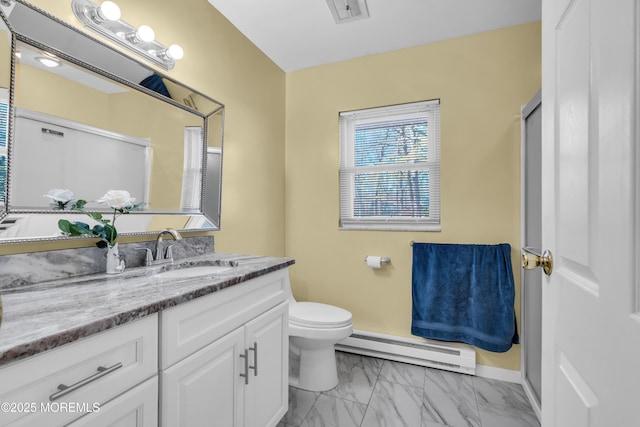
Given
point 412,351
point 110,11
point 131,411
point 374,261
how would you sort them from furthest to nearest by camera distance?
point 374,261 < point 412,351 < point 110,11 < point 131,411

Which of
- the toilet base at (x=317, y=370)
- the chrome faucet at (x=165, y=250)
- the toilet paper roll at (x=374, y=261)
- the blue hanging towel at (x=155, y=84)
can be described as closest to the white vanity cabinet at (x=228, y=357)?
the toilet base at (x=317, y=370)

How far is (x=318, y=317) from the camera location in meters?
1.89

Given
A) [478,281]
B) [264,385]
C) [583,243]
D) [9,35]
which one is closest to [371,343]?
[478,281]

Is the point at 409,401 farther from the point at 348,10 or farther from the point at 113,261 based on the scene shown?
the point at 348,10

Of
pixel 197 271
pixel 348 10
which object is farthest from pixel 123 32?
pixel 348 10

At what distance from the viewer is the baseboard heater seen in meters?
2.07

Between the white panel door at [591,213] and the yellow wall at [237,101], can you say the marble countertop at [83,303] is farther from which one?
the white panel door at [591,213]

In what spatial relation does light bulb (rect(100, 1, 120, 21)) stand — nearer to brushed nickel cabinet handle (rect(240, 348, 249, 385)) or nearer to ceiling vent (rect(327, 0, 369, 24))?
ceiling vent (rect(327, 0, 369, 24))

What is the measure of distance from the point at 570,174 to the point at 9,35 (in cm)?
168

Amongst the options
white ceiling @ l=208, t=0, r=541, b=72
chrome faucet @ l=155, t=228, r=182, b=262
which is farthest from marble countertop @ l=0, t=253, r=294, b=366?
white ceiling @ l=208, t=0, r=541, b=72

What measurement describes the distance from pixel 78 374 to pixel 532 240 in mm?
2139

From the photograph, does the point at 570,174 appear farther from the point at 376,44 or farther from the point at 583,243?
the point at 376,44

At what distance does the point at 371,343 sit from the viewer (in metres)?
2.31

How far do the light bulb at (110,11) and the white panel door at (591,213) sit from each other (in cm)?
153
